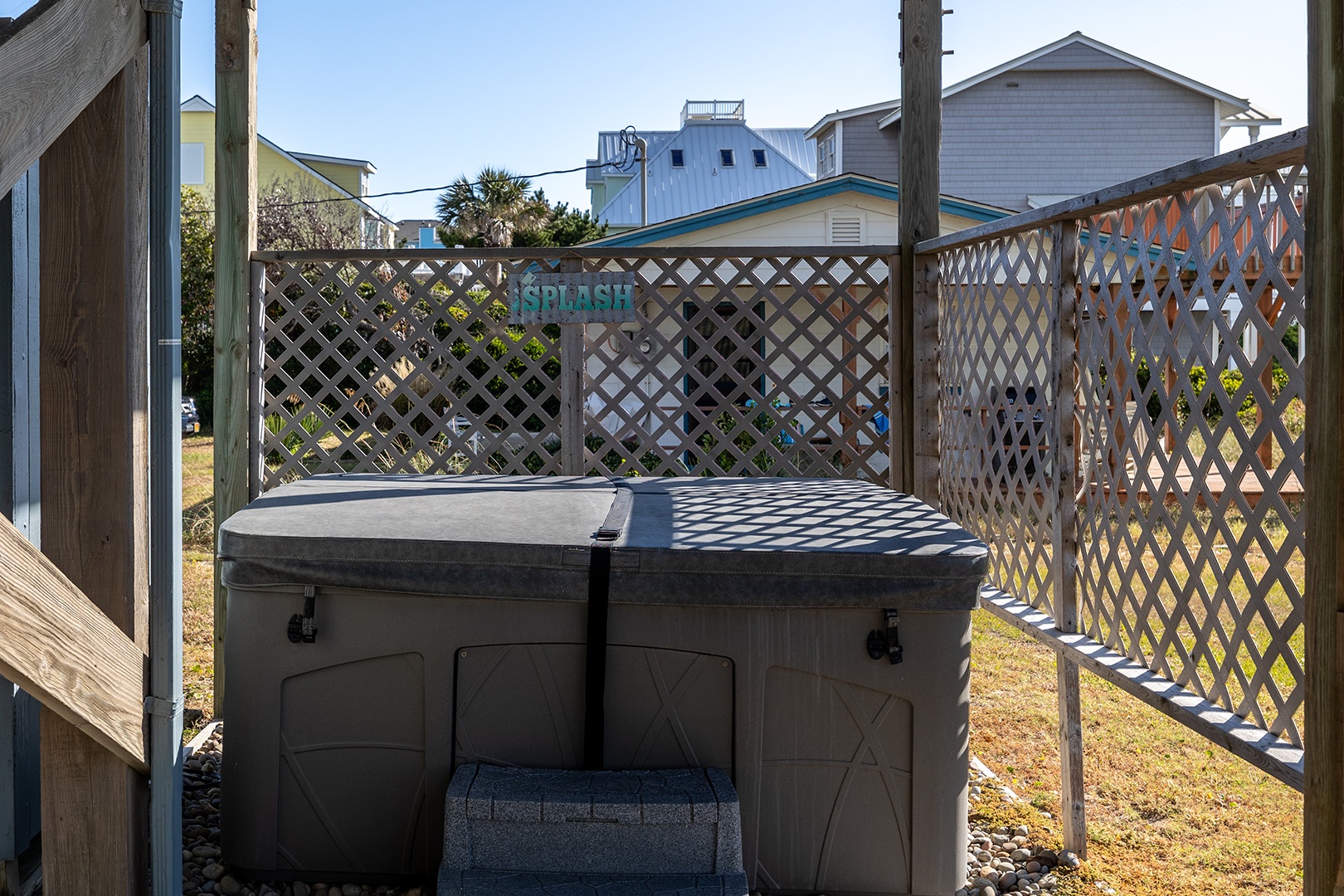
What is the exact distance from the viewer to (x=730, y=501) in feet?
9.43

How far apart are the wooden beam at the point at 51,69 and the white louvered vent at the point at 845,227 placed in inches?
423

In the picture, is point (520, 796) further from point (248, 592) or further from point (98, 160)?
point (98, 160)

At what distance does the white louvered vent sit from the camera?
12102 mm

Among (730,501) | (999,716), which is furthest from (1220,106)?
(730,501)

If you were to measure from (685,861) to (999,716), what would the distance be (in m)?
2.59

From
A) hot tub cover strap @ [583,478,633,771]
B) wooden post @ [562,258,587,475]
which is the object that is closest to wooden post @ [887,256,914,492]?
wooden post @ [562,258,587,475]

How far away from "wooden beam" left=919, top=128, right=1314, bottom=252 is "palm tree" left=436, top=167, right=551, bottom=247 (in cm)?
2563

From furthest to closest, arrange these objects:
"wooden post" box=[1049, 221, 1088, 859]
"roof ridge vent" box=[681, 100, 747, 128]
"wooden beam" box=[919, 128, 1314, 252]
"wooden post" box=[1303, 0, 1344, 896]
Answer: "roof ridge vent" box=[681, 100, 747, 128] → "wooden post" box=[1049, 221, 1088, 859] → "wooden beam" box=[919, 128, 1314, 252] → "wooden post" box=[1303, 0, 1344, 896]

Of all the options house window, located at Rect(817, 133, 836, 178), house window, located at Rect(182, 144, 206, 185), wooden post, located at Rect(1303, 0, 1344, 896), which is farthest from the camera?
house window, located at Rect(182, 144, 206, 185)

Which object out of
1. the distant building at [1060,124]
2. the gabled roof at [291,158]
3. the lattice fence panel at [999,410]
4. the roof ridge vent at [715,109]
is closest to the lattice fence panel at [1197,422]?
the lattice fence panel at [999,410]

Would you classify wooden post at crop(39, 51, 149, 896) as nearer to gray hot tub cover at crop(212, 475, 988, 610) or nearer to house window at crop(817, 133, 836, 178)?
gray hot tub cover at crop(212, 475, 988, 610)

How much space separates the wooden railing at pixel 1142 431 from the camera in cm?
193

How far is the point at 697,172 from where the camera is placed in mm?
29266

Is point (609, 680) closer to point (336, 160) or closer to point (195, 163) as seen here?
point (195, 163)
